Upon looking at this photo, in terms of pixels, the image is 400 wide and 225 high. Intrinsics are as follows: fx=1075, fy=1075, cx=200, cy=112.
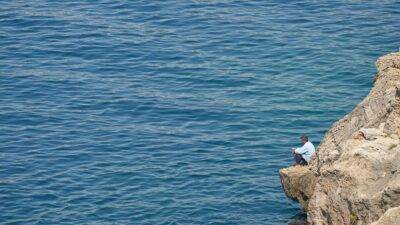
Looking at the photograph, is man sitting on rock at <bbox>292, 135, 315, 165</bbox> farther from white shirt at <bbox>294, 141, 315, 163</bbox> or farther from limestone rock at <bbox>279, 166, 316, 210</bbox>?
limestone rock at <bbox>279, 166, 316, 210</bbox>

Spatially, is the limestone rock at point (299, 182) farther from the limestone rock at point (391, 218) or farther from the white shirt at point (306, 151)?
the limestone rock at point (391, 218)

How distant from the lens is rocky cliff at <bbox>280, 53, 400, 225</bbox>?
99.9 ft

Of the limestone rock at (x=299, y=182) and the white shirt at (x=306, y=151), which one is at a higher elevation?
the white shirt at (x=306, y=151)

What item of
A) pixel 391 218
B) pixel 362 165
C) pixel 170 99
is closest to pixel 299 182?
pixel 362 165

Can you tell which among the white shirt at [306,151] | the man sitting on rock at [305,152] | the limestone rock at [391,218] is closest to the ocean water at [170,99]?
the man sitting on rock at [305,152]

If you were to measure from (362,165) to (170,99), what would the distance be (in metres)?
24.0

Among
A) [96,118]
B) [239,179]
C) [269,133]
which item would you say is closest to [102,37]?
[96,118]

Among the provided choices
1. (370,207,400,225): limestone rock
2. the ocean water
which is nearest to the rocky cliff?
(370,207,400,225): limestone rock

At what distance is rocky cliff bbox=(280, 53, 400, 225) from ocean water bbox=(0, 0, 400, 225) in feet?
17.9

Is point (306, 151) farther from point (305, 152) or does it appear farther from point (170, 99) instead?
point (170, 99)

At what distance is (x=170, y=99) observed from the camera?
54500 millimetres

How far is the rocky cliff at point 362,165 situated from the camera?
99.9 ft

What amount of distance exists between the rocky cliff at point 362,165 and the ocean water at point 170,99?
5.44 meters

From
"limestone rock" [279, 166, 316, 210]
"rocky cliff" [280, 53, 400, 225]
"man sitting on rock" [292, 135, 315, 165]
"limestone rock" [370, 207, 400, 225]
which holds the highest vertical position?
"limestone rock" [370, 207, 400, 225]
